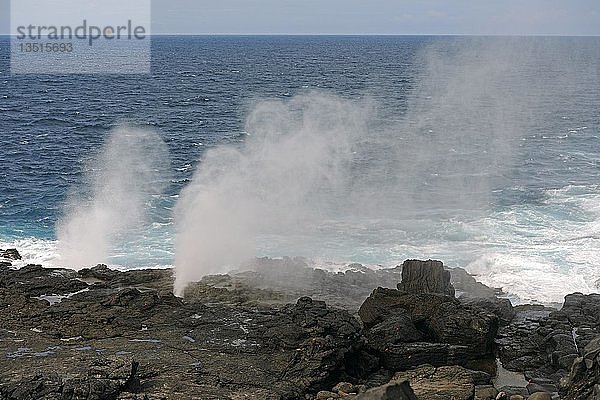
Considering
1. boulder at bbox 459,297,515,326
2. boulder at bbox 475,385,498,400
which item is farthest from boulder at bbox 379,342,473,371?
boulder at bbox 459,297,515,326

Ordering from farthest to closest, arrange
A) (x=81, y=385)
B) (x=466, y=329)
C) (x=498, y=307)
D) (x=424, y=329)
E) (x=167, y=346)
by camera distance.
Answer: (x=498, y=307) → (x=424, y=329) → (x=466, y=329) → (x=167, y=346) → (x=81, y=385)

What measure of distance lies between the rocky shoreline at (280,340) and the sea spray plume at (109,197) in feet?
22.2

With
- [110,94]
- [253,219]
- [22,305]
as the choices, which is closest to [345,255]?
[253,219]

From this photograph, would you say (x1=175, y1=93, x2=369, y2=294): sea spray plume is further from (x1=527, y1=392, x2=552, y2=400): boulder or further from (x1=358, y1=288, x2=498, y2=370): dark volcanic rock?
(x1=527, y1=392, x2=552, y2=400): boulder

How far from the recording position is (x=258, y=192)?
1420 inches

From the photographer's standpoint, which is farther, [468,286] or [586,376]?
[468,286]

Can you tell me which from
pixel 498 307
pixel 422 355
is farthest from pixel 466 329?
pixel 498 307

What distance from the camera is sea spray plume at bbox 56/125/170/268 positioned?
3209cm

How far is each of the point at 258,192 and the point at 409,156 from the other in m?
19.1

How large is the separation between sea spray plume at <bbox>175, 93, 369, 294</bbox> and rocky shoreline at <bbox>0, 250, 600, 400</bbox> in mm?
3682

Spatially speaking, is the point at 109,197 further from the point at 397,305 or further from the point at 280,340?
the point at 280,340

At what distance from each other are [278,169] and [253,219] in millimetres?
6068

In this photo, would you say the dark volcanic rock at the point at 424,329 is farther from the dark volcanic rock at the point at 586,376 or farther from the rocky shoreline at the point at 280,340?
the dark volcanic rock at the point at 586,376

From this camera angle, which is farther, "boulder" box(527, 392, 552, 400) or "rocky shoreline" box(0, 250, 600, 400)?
"rocky shoreline" box(0, 250, 600, 400)
